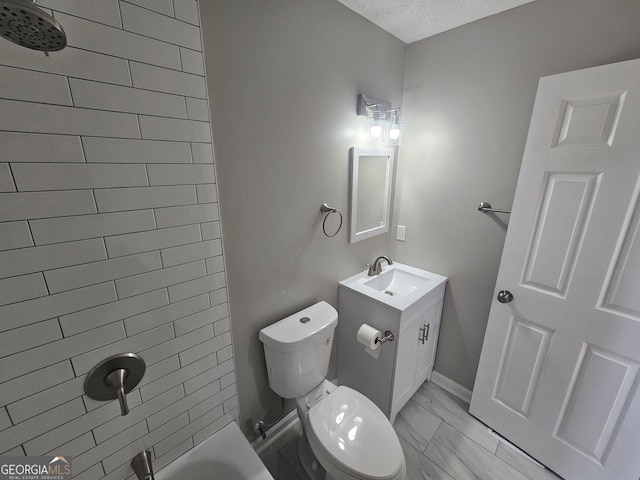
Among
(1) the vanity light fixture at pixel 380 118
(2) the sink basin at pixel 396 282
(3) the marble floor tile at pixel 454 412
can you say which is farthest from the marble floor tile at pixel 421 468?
(1) the vanity light fixture at pixel 380 118

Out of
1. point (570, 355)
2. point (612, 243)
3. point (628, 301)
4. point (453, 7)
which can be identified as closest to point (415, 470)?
point (570, 355)

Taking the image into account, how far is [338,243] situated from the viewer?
1619 mm

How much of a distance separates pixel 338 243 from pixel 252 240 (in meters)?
0.59

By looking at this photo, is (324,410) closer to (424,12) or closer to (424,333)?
(424,333)

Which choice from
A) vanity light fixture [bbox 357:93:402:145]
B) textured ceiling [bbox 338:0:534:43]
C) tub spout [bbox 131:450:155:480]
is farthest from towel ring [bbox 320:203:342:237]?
tub spout [bbox 131:450:155:480]

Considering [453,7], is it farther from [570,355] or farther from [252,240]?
[570,355]

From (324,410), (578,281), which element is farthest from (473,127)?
(324,410)

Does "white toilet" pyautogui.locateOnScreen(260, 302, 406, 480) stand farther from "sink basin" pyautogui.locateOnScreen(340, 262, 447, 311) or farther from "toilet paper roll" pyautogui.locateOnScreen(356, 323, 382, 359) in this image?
"sink basin" pyautogui.locateOnScreen(340, 262, 447, 311)

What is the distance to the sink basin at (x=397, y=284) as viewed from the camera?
149 cm

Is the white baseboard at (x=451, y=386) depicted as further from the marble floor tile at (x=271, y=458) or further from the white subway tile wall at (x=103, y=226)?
the white subway tile wall at (x=103, y=226)

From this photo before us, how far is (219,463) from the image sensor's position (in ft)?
3.64

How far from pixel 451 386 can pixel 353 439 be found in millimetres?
1103

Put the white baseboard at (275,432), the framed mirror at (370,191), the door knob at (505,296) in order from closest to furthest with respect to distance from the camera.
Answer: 1. the door knob at (505,296)
2. the white baseboard at (275,432)
3. the framed mirror at (370,191)

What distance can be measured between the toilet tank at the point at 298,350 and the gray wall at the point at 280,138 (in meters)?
0.09
